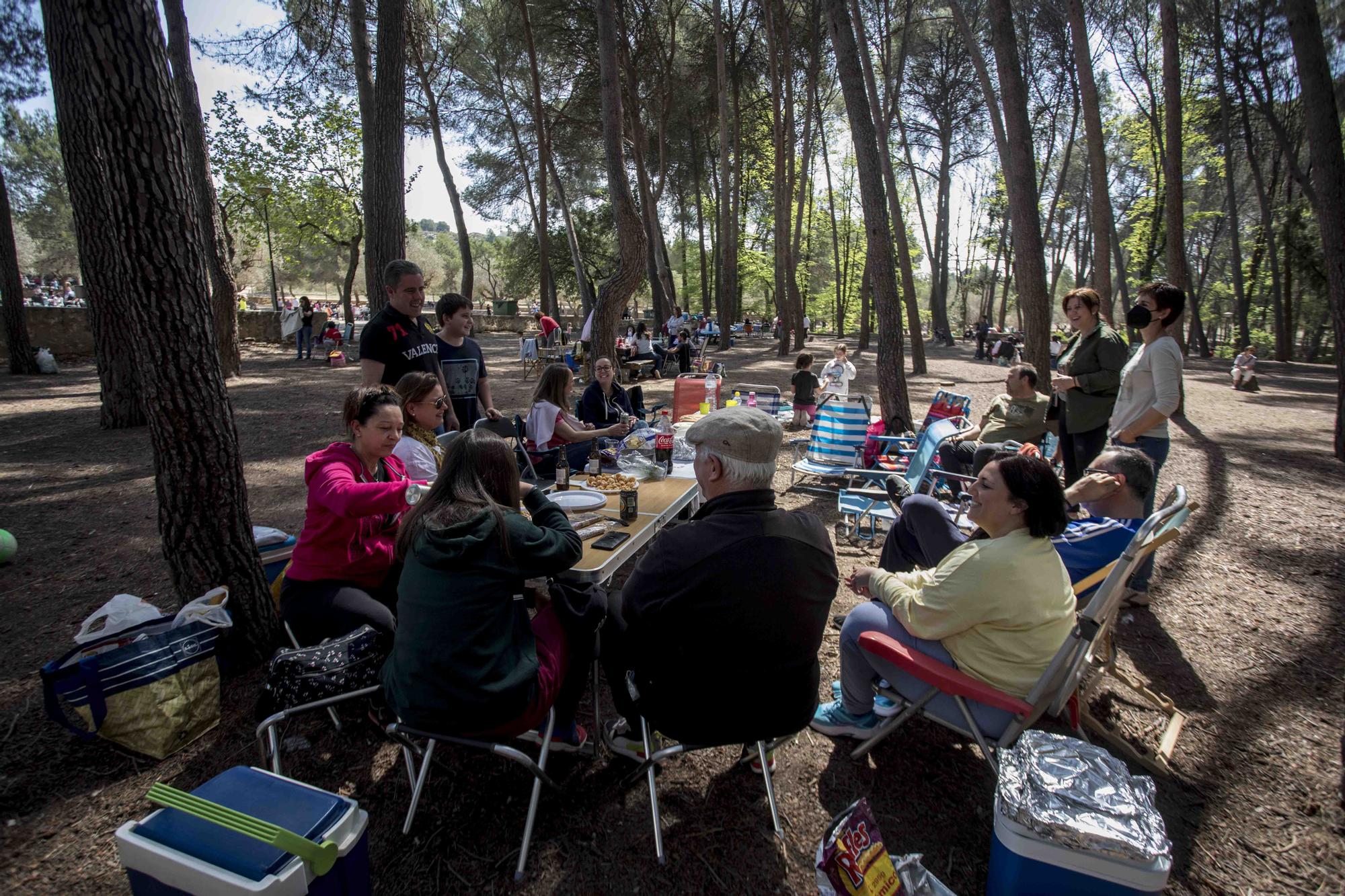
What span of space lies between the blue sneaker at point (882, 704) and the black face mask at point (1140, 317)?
2.59 meters

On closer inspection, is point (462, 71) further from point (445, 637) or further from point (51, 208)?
point (51, 208)

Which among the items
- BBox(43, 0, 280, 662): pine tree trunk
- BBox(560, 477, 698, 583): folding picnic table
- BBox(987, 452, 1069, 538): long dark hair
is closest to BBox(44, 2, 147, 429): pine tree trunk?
BBox(43, 0, 280, 662): pine tree trunk

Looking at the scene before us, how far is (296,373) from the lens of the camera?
527 inches

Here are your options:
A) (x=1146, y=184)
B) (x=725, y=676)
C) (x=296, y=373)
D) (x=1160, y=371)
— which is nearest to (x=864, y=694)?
(x=725, y=676)

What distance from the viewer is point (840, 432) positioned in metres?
5.57

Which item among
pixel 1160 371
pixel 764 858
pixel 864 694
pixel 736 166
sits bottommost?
pixel 764 858

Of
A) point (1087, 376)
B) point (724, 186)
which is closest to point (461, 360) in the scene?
point (1087, 376)

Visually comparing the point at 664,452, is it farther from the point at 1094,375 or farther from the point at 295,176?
the point at 295,176

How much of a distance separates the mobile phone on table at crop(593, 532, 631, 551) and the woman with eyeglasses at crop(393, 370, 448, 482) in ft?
3.09

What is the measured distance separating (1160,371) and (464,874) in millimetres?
4141

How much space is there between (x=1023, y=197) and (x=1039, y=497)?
22.5 feet

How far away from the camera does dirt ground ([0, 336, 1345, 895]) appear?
1.95 meters

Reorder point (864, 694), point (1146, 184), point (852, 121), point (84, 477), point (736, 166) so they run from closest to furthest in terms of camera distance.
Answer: point (864, 694) → point (84, 477) → point (852, 121) → point (736, 166) → point (1146, 184)

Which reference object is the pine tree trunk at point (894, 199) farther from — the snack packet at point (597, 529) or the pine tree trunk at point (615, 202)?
the snack packet at point (597, 529)
